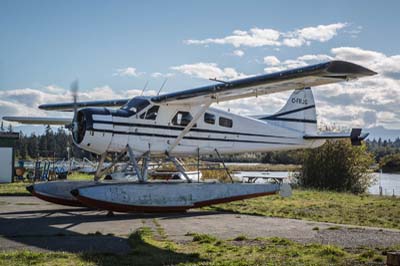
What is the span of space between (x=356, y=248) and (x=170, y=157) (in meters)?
8.12

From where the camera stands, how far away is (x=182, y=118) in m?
15.3

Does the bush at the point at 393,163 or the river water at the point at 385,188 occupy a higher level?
the bush at the point at 393,163

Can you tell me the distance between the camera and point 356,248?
804cm

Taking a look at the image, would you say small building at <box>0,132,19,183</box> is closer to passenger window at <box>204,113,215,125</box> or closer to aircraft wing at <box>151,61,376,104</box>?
passenger window at <box>204,113,215,125</box>

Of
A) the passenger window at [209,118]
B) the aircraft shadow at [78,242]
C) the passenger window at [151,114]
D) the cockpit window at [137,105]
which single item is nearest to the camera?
the aircraft shadow at [78,242]

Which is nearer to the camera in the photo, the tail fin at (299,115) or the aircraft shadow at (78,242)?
the aircraft shadow at (78,242)

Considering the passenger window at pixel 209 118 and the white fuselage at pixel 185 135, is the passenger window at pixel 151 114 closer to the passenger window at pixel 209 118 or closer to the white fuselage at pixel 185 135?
the white fuselage at pixel 185 135

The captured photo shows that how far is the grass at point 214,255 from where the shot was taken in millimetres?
6676

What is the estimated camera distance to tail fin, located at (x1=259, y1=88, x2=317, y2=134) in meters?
19.0

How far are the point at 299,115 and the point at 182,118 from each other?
231 inches

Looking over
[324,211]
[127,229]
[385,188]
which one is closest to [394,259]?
[127,229]

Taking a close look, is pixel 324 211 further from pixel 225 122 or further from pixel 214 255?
pixel 214 255

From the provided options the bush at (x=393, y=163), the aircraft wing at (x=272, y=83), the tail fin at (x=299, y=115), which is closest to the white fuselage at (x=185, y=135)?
the tail fin at (x=299, y=115)

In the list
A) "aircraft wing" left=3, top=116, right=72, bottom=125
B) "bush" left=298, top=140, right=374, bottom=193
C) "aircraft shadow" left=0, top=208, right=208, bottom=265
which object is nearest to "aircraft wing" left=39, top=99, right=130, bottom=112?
"aircraft wing" left=3, top=116, right=72, bottom=125
